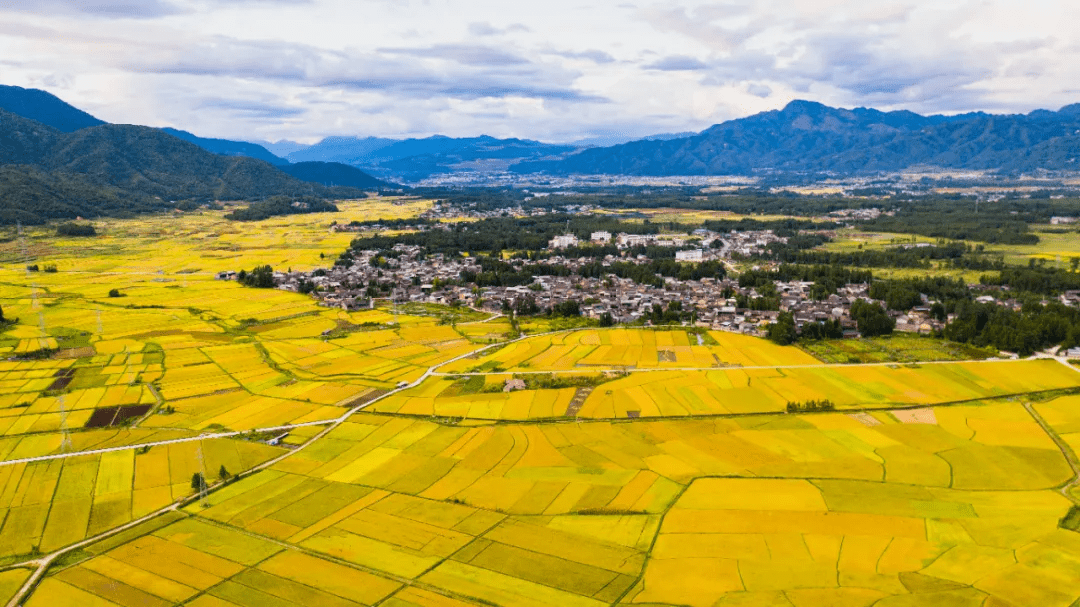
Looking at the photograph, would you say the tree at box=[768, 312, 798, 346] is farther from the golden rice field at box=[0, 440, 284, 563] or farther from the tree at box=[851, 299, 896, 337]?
the golden rice field at box=[0, 440, 284, 563]

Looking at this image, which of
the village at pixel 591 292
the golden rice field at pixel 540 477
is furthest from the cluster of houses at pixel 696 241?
the golden rice field at pixel 540 477

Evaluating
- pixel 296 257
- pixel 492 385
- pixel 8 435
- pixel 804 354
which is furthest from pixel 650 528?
pixel 296 257

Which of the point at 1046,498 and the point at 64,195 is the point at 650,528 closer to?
Result: the point at 1046,498

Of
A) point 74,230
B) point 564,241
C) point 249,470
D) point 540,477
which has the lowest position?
point 540,477

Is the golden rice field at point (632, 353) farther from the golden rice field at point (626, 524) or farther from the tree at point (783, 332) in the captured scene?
the golden rice field at point (626, 524)

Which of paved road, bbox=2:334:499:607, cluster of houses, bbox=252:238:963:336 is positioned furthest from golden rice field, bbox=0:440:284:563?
cluster of houses, bbox=252:238:963:336

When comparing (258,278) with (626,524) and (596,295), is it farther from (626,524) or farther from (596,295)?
(626,524)

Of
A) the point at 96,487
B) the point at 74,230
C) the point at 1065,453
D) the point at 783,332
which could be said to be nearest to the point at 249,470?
the point at 96,487
